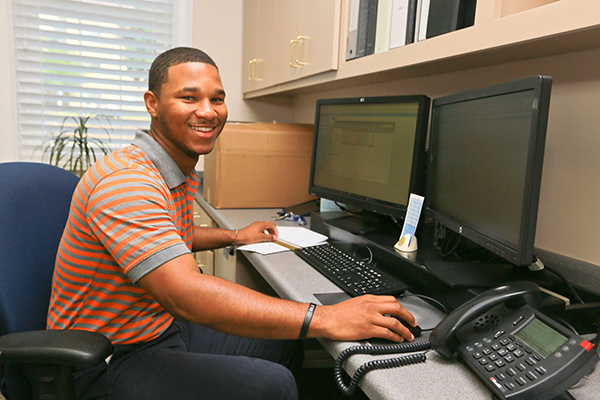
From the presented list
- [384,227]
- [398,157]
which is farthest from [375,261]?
[398,157]

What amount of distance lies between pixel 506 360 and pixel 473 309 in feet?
0.30

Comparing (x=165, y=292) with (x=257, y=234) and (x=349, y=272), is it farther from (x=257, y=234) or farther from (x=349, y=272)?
(x=257, y=234)

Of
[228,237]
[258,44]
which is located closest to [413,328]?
[228,237]

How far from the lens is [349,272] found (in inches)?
44.4

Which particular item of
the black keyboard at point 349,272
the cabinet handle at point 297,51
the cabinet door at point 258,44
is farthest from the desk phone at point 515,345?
the cabinet door at point 258,44

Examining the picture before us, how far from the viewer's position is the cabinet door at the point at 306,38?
5.19ft

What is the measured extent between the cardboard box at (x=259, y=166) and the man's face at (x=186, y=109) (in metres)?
0.75

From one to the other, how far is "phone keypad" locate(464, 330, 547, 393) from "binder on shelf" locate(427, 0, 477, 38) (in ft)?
2.41

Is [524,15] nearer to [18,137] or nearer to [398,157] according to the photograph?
[398,157]

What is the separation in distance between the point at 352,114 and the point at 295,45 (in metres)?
0.58

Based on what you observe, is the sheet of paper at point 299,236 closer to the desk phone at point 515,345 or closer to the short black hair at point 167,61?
the short black hair at point 167,61

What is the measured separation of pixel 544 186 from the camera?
1.18 meters

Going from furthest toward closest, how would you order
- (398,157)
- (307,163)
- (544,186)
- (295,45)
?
(307,163) < (295,45) < (398,157) < (544,186)

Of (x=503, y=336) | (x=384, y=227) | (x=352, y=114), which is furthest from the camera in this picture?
(x=352, y=114)
